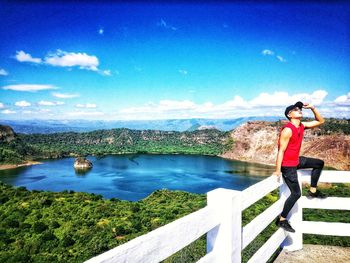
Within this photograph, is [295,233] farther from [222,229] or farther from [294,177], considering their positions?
[222,229]

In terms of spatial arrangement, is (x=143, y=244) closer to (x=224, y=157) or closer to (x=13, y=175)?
(x=13, y=175)

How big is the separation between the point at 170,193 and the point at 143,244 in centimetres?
5754

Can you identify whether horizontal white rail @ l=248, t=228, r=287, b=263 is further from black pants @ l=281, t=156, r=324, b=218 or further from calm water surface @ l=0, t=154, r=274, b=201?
calm water surface @ l=0, t=154, r=274, b=201

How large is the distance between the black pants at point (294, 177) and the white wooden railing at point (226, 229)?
116mm

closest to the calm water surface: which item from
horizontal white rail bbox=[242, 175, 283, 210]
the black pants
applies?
the black pants

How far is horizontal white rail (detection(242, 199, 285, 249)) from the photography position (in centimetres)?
314

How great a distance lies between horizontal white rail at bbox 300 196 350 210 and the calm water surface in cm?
6850

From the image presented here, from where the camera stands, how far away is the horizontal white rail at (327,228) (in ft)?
14.0

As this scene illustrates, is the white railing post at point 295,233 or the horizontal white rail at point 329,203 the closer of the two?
the horizontal white rail at point 329,203

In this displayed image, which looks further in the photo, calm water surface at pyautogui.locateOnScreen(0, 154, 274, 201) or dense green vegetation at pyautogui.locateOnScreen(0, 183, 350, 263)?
calm water surface at pyautogui.locateOnScreen(0, 154, 274, 201)

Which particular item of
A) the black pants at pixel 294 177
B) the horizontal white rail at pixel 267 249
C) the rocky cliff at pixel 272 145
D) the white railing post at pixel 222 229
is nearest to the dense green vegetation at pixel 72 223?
the black pants at pixel 294 177

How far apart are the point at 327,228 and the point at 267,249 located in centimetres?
111

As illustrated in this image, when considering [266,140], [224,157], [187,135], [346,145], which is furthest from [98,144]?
[346,145]

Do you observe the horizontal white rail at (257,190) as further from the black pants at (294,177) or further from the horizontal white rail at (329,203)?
the horizontal white rail at (329,203)
